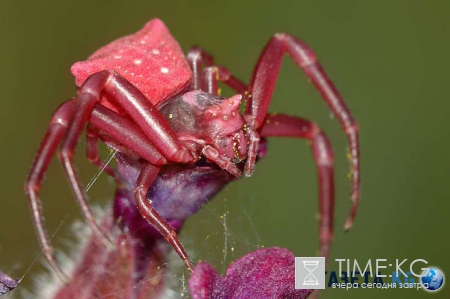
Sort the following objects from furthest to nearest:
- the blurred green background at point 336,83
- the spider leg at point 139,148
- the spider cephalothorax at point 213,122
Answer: the blurred green background at point 336,83 → the spider cephalothorax at point 213,122 → the spider leg at point 139,148

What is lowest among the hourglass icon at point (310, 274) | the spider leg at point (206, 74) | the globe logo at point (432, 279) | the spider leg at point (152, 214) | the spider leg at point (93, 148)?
the globe logo at point (432, 279)

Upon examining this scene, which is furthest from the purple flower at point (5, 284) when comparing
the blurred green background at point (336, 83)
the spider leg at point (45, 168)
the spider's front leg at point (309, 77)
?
the blurred green background at point (336, 83)

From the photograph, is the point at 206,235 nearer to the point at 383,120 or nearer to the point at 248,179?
the point at 248,179

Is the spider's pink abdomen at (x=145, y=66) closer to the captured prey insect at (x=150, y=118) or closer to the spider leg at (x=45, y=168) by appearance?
the captured prey insect at (x=150, y=118)

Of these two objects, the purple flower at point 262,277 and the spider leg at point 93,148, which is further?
the spider leg at point 93,148

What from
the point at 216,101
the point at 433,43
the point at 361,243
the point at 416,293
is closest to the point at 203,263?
the point at 216,101

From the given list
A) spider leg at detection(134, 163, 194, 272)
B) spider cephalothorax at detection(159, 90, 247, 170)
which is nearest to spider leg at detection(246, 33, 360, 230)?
spider cephalothorax at detection(159, 90, 247, 170)
